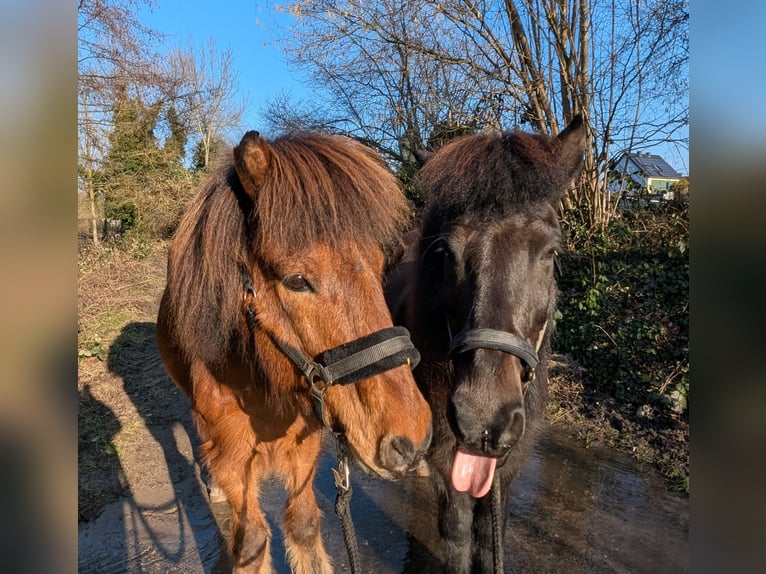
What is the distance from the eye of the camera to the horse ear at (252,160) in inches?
66.3

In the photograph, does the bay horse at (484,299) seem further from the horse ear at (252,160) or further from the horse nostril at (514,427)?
the horse ear at (252,160)

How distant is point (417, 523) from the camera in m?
3.68

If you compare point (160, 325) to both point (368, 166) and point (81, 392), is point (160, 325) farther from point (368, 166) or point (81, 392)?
point (81, 392)

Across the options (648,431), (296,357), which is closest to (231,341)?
(296,357)

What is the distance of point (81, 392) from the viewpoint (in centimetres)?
566

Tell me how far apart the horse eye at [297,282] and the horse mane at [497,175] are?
0.85m

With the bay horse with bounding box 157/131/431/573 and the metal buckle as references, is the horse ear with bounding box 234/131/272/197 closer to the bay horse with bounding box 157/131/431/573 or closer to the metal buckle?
the bay horse with bounding box 157/131/431/573

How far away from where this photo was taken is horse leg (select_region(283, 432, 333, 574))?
2725 millimetres

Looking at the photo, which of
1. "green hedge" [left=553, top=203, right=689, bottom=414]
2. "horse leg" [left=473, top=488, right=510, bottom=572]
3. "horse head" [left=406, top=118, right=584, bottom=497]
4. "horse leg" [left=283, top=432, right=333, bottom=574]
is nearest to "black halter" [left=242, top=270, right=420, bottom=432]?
"horse head" [left=406, top=118, right=584, bottom=497]

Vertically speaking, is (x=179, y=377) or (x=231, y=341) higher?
(x=231, y=341)

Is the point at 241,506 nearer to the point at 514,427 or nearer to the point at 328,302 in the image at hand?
the point at 328,302

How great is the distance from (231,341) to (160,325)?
5.55 ft

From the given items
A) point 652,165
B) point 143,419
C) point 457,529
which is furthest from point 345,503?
point 652,165

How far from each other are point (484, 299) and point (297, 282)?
2.58ft
